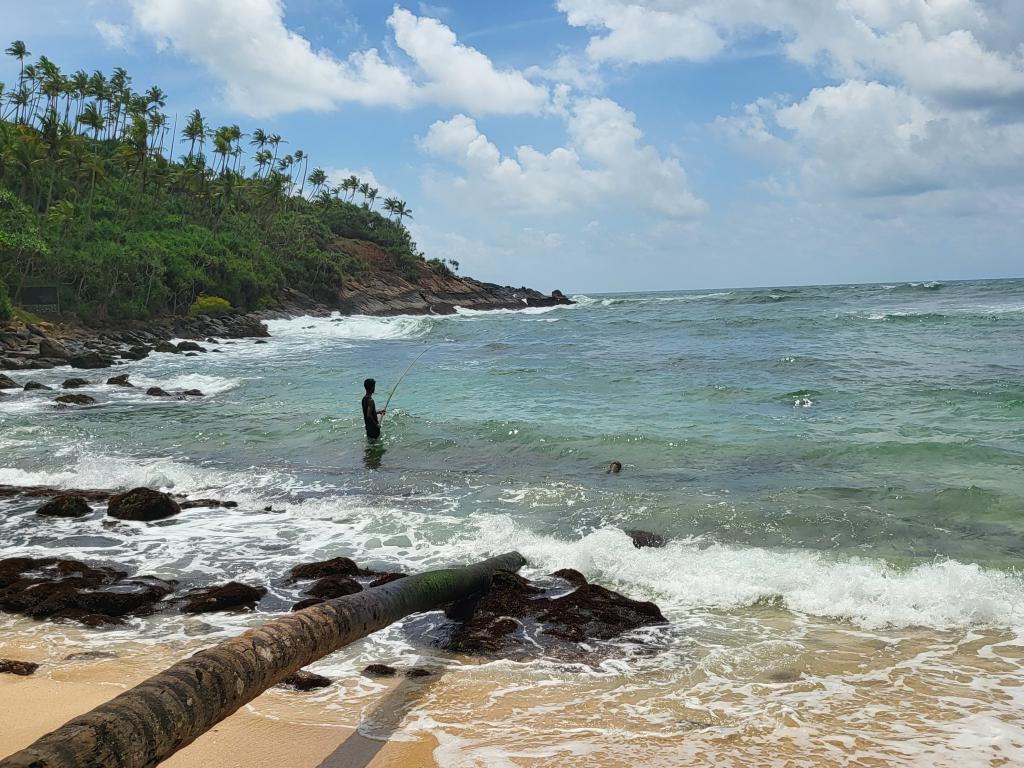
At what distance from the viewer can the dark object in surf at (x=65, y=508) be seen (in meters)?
9.59

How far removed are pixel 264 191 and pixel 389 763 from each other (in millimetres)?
72257

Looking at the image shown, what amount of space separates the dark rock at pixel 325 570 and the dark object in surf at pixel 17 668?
8.12 feet

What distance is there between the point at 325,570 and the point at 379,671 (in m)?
2.32

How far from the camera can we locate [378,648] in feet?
19.1

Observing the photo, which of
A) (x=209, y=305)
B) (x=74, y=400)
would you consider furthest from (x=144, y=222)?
(x=74, y=400)

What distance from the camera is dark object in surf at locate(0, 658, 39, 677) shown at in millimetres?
5090

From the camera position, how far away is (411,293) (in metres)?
77.1

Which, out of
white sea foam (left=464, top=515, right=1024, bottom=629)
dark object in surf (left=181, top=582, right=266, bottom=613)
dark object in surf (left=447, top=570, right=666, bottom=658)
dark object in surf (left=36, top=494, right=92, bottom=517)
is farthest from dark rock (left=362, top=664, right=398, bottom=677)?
dark object in surf (left=36, top=494, right=92, bottom=517)

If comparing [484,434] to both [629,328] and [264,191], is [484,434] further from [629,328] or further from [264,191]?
[264,191]

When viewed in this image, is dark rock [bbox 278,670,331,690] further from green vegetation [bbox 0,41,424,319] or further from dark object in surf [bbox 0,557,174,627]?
green vegetation [bbox 0,41,424,319]

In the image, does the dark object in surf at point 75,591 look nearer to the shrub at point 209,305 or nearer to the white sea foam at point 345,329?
the white sea foam at point 345,329

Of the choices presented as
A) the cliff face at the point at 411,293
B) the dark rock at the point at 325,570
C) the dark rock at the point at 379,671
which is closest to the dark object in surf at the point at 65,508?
the dark rock at the point at 325,570

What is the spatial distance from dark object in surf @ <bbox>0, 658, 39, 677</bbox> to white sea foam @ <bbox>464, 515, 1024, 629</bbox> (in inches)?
177

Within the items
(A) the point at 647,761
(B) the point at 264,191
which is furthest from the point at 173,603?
(B) the point at 264,191
